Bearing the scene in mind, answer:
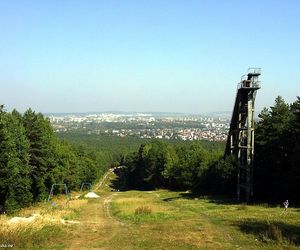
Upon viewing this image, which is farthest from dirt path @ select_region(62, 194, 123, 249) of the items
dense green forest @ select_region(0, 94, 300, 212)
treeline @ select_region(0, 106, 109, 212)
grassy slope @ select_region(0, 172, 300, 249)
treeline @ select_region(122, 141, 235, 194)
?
treeline @ select_region(122, 141, 235, 194)

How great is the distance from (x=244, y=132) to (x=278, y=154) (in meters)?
6.96

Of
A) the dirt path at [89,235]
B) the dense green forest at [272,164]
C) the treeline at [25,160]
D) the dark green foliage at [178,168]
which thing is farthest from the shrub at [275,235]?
the dark green foliage at [178,168]

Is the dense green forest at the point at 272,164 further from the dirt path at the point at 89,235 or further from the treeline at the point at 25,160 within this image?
the treeline at the point at 25,160

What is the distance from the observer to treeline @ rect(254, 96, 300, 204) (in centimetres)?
4231

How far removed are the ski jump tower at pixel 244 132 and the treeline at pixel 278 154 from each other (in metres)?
1.59

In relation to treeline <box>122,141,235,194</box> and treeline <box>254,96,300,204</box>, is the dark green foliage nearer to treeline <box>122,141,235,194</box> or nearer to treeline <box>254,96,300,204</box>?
treeline <box>122,141,235,194</box>

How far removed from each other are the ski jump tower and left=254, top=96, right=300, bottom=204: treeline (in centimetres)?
159

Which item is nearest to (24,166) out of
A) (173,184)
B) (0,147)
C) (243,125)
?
(0,147)

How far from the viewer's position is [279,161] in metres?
46.1

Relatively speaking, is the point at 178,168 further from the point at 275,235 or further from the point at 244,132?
the point at 275,235

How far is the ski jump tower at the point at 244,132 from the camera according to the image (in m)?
47.8

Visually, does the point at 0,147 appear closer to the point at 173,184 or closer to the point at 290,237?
the point at 290,237

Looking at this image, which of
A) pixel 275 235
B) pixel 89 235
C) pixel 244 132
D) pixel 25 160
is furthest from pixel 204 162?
pixel 275 235

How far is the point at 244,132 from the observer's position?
5291 cm
